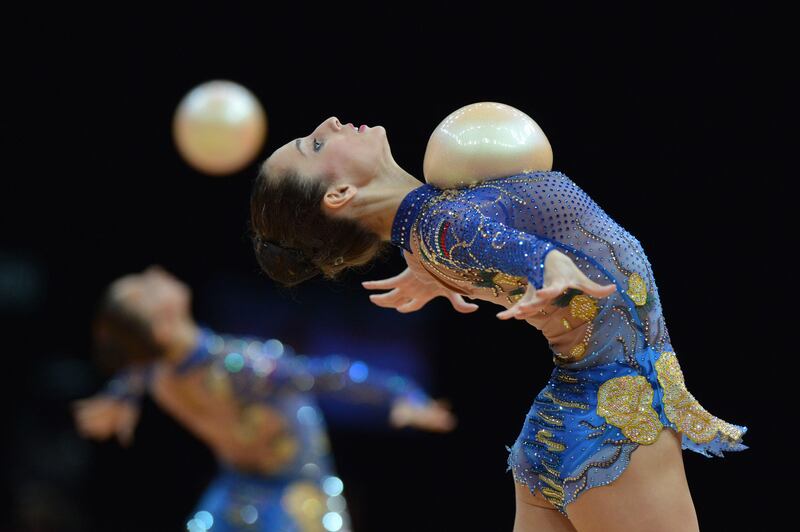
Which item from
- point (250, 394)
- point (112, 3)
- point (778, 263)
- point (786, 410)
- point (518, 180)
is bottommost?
point (250, 394)

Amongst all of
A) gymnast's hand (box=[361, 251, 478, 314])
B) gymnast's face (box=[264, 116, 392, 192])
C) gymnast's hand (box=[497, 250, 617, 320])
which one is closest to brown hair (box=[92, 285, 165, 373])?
gymnast's hand (box=[361, 251, 478, 314])

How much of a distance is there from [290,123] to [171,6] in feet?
2.22

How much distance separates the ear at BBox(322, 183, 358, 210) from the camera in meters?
2.13

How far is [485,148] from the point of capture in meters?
2.05

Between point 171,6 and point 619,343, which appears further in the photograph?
point 171,6

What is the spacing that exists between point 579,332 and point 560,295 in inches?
9.2

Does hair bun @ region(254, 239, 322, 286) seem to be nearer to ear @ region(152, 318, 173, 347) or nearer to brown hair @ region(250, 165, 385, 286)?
brown hair @ region(250, 165, 385, 286)

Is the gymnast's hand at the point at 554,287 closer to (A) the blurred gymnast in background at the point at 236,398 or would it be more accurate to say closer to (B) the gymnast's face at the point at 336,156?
(B) the gymnast's face at the point at 336,156

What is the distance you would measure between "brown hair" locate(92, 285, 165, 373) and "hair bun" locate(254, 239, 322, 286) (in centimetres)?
199

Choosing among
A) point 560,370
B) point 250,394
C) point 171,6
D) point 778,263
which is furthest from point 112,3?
point 560,370

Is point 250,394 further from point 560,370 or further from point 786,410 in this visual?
point 560,370

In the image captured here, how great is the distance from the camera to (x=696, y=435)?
191 cm

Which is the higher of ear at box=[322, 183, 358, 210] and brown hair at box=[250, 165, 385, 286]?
ear at box=[322, 183, 358, 210]

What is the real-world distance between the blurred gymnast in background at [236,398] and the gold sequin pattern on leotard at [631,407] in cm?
205
